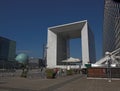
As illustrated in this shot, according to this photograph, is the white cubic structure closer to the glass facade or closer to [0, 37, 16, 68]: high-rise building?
[0, 37, 16, 68]: high-rise building

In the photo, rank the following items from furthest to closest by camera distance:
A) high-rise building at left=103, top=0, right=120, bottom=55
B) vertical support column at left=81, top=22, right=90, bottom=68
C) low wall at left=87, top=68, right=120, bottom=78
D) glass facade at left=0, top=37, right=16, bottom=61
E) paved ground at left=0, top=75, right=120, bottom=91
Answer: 1. glass facade at left=0, top=37, right=16, bottom=61
2. vertical support column at left=81, top=22, right=90, bottom=68
3. high-rise building at left=103, top=0, right=120, bottom=55
4. low wall at left=87, top=68, right=120, bottom=78
5. paved ground at left=0, top=75, right=120, bottom=91

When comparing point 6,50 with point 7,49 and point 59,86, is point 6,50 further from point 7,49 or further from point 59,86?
point 59,86

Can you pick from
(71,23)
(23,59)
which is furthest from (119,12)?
(23,59)

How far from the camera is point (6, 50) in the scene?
118625 mm

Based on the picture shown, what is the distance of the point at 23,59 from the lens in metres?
115

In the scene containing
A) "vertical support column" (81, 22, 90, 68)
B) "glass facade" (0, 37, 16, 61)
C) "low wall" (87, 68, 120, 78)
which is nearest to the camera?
"low wall" (87, 68, 120, 78)

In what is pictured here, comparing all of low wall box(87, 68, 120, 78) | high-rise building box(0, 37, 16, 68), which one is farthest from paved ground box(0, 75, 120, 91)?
high-rise building box(0, 37, 16, 68)

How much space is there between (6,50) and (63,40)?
43972 mm

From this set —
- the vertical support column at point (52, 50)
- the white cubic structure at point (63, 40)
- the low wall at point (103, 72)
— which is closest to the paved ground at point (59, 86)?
the low wall at point (103, 72)

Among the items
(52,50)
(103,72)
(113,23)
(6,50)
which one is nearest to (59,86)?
(103,72)

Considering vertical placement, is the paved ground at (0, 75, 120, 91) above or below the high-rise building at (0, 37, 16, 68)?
below

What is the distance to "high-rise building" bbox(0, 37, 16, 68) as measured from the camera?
11441 cm

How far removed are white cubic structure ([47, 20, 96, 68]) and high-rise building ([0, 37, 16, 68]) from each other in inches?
1560

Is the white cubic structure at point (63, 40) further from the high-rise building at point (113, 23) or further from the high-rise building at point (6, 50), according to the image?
the high-rise building at point (6, 50)
